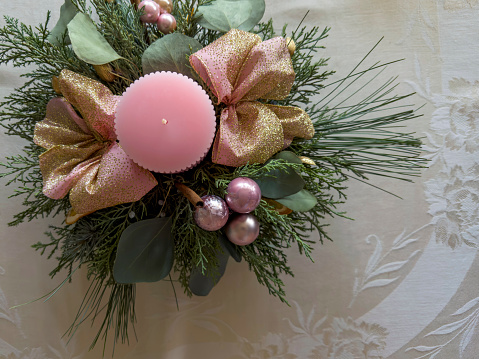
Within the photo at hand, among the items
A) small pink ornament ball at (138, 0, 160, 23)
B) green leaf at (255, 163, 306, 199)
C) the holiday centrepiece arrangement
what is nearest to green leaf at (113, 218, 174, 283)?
the holiday centrepiece arrangement

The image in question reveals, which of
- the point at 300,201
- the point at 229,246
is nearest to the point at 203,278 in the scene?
the point at 229,246

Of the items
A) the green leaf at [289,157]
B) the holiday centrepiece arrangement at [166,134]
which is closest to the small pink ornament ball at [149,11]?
the holiday centrepiece arrangement at [166,134]

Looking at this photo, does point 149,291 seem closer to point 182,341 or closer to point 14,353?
point 182,341

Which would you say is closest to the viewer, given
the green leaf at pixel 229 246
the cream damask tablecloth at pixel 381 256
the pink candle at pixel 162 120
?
the pink candle at pixel 162 120

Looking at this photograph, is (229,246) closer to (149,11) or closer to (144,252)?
(144,252)

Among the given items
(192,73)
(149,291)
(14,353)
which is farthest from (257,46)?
(14,353)

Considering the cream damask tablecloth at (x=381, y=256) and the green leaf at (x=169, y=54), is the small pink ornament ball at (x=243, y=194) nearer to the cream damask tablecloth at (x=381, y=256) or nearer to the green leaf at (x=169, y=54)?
the green leaf at (x=169, y=54)

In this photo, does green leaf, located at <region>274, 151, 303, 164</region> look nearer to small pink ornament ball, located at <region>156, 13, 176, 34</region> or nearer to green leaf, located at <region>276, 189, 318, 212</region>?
green leaf, located at <region>276, 189, 318, 212</region>

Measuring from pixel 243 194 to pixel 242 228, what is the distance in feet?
0.15

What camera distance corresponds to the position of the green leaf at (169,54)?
1.31ft

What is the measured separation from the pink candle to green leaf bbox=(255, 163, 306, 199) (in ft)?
0.27

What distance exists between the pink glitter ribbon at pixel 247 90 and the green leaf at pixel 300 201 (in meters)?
0.05

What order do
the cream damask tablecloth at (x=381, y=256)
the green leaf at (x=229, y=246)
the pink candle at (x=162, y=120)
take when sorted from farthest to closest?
1. the cream damask tablecloth at (x=381, y=256)
2. the green leaf at (x=229, y=246)
3. the pink candle at (x=162, y=120)

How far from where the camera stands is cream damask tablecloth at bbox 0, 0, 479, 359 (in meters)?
0.61
